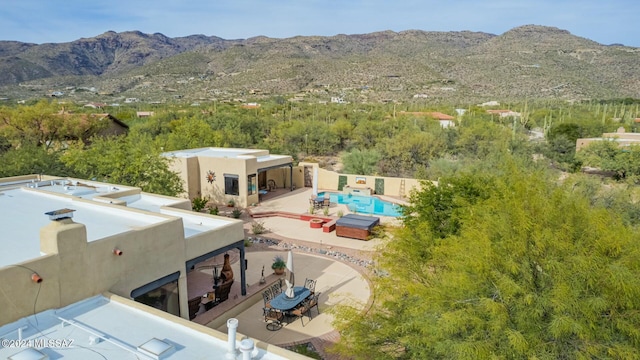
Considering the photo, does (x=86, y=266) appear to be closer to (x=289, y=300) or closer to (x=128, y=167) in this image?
(x=289, y=300)

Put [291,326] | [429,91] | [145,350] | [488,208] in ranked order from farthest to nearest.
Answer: [429,91] → [291,326] → [488,208] → [145,350]

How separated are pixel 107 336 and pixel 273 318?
607cm

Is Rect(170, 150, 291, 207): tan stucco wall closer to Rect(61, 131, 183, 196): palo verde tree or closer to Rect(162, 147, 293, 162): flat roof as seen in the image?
Rect(162, 147, 293, 162): flat roof

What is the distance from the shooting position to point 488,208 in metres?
9.73

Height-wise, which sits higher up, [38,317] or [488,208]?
→ [488,208]

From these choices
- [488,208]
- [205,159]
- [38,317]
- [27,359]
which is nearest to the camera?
[27,359]

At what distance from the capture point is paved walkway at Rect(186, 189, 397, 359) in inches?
492

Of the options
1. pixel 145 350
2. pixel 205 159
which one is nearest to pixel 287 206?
pixel 205 159

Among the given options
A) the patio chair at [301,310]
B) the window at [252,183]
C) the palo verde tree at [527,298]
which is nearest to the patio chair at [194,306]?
the patio chair at [301,310]

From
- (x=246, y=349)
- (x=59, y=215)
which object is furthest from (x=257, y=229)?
(x=246, y=349)

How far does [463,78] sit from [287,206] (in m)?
90.2

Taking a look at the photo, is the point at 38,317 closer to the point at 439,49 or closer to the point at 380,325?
the point at 380,325

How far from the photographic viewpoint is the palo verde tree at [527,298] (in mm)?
6363

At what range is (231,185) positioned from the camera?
29203 millimetres
